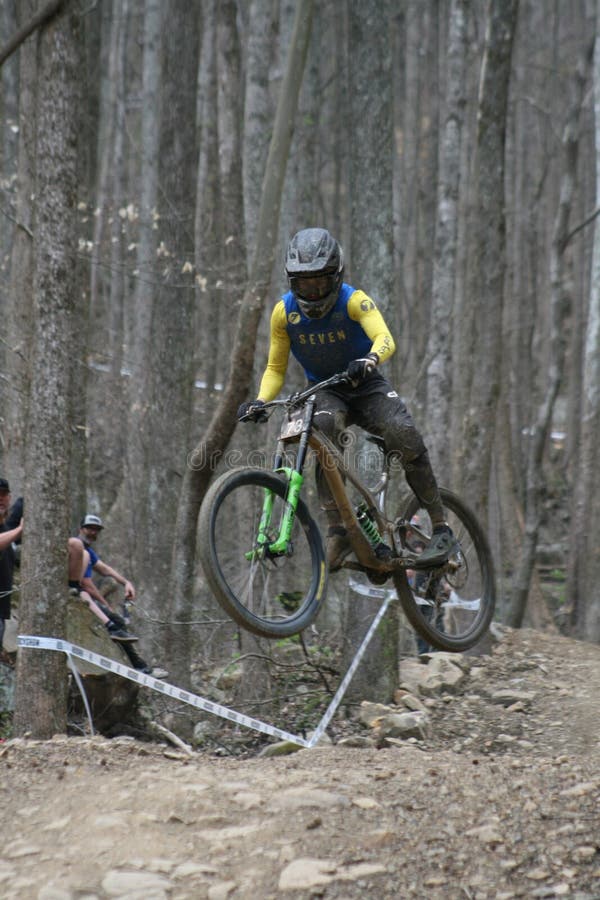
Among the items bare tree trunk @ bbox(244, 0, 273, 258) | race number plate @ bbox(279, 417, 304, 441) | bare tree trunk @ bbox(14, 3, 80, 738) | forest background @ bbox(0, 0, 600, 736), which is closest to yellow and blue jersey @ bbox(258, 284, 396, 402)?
race number plate @ bbox(279, 417, 304, 441)

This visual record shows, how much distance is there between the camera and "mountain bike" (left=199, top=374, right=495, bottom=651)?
613cm

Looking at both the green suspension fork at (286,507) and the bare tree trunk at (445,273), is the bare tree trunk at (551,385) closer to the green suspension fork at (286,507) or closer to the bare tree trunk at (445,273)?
the bare tree trunk at (445,273)

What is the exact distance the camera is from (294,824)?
575 cm

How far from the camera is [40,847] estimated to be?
221 inches

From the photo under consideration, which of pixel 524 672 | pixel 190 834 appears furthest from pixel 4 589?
pixel 524 672

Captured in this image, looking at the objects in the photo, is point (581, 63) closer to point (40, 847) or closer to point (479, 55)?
point (479, 55)

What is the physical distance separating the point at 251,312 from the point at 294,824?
4.51 meters

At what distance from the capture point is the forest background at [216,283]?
27.6 feet

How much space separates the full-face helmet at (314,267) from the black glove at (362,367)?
18.6 inches

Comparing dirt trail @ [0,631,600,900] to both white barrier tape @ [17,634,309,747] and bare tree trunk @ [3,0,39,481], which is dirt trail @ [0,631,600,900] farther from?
bare tree trunk @ [3,0,39,481]

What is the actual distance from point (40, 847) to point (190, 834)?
32.3 inches

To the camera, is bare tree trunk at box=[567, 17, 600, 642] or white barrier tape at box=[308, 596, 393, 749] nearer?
white barrier tape at box=[308, 596, 393, 749]

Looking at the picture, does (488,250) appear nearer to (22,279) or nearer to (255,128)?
(255,128)

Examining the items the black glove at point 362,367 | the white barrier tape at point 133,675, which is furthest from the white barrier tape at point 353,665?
the black glove at point 362,367
